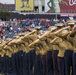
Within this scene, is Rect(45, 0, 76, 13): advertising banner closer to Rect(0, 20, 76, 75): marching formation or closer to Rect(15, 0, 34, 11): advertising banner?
Rect(15, 0, 34, 11): advertising banner

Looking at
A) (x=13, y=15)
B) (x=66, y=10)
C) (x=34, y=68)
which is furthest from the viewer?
(x=66, y=10)

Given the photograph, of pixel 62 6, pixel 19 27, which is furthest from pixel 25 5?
pixel 19 27

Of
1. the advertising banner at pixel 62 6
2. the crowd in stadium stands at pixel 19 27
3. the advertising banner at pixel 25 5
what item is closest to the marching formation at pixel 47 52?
the crowd in stadium stands at pixel 19 27

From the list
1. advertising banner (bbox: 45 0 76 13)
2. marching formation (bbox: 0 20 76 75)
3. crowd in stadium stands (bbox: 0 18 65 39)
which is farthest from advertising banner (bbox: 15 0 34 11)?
marching formation (bbox: 0 20 76 75)

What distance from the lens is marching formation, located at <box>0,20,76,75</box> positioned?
937cm

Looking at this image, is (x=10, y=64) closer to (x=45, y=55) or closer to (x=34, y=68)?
(x=34, y=68)

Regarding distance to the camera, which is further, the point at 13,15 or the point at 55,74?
the point at 13,15

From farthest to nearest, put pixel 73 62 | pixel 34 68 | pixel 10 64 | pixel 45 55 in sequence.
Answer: pixel 10 64, pixel 34 68, pixel 45 55, pixel 73 62

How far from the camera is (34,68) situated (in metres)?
11.3

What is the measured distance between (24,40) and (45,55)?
4.95 feet

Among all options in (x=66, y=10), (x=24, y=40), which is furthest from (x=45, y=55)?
(x=66, y=10)

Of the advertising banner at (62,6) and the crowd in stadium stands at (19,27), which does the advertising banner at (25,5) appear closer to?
the advertising banner at (62,6)

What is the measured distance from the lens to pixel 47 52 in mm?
10242

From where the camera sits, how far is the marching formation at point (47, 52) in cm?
937
